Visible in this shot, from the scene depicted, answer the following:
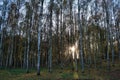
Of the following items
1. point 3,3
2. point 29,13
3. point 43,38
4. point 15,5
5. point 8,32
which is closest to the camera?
point 29,13

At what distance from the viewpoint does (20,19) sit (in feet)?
120

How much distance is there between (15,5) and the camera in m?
35.5

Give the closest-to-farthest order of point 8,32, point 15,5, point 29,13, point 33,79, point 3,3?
point 33,79 → point 29,13 → point 3,3 → point 15,5 → point 8,32

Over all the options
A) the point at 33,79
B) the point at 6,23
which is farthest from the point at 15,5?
the point at 33,79

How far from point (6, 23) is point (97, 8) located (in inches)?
808

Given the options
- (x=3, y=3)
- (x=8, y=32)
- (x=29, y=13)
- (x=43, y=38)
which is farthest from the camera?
(x=43, y=38)

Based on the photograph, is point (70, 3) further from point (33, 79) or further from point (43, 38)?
point (33, 79)

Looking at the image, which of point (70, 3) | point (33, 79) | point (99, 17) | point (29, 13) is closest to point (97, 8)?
point (99, 17)

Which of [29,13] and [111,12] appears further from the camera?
[111,12]

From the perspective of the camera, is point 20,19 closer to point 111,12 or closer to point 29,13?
point 29,13

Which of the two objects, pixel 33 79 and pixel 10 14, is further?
pixel 10 14

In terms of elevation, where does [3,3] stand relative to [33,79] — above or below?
above

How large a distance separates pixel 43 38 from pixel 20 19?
33.6ft

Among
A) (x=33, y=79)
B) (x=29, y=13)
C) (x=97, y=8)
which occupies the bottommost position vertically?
(x=33, y=79)
